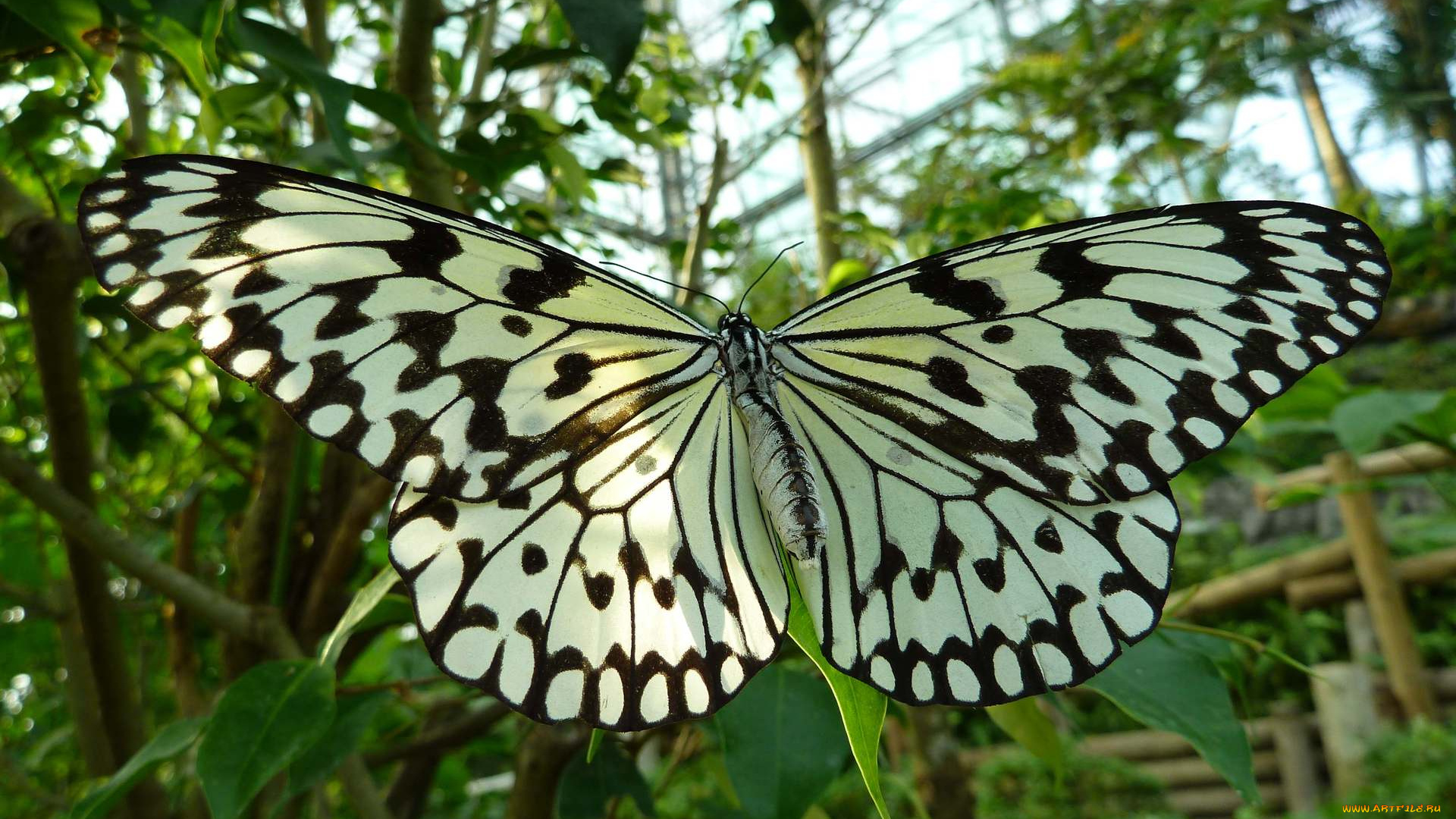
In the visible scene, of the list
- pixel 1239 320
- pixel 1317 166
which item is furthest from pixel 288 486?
pixel 1317 166

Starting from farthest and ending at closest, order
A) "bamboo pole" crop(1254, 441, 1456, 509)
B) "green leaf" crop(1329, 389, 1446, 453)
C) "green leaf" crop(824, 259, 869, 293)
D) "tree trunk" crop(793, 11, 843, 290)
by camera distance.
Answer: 1. "bamboo pole" crop(1254, 441, 1456, 509)
2. "tree trunk" crop(793, 11, 843, 290)
3. "green leaf" crop(824, 259, 869, 293)
4. "green leaf" crop(1329, 389, 1446, 453)

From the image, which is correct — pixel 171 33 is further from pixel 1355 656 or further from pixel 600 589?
pixel 1355 656

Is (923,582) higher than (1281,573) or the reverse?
the reverse

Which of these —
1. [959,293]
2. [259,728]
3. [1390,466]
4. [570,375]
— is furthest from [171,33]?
[1390,466]

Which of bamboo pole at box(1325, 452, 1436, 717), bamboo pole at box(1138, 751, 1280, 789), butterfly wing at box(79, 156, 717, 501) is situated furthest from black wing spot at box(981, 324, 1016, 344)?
bamboo pole at box(1138, 751, 1280, 789)

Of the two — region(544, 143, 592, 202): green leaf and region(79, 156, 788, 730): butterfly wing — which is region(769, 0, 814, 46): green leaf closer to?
region(544, 143, 592, 202): green leaf

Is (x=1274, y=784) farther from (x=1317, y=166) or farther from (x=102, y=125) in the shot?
(x=1317, y=166)

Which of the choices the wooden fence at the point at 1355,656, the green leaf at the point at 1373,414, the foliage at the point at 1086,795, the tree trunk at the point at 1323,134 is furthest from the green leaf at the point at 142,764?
the tree trunk at the point at 1323,134
